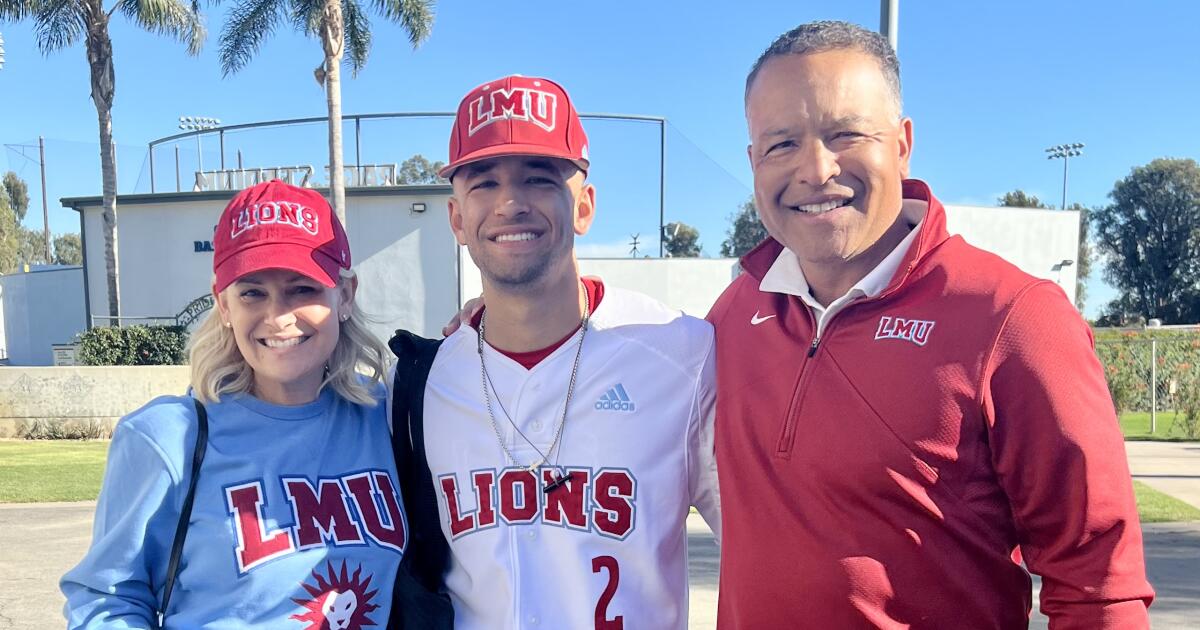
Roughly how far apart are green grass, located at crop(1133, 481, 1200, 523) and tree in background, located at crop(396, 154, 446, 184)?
52.4 feet

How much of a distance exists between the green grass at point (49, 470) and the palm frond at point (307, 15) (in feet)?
31.2

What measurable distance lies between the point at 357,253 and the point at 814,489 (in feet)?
64.8

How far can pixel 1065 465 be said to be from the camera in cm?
170

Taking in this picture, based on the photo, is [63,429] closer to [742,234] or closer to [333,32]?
[333,32]

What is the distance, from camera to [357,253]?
67.0ft

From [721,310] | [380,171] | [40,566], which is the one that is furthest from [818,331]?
[380,171]

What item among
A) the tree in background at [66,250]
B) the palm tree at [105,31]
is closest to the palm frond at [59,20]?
the palm tree at [105,31]

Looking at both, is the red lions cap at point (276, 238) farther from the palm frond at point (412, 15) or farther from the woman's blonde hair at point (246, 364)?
the palm frond at point (412, 15)

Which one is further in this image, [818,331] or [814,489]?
[818,331]

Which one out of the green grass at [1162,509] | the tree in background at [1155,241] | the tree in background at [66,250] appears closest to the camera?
the green grass at [1162,509]

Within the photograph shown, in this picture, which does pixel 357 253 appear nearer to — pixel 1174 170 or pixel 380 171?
pixel 380 171

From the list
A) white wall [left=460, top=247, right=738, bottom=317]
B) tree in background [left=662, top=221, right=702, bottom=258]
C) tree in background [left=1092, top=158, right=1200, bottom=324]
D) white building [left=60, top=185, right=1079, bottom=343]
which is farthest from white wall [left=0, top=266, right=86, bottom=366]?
tree in background [left=1092, top=158, right=1200, bottom=324]

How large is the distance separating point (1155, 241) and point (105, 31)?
50.8 metres

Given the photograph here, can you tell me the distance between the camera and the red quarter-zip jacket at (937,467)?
5.58ft
